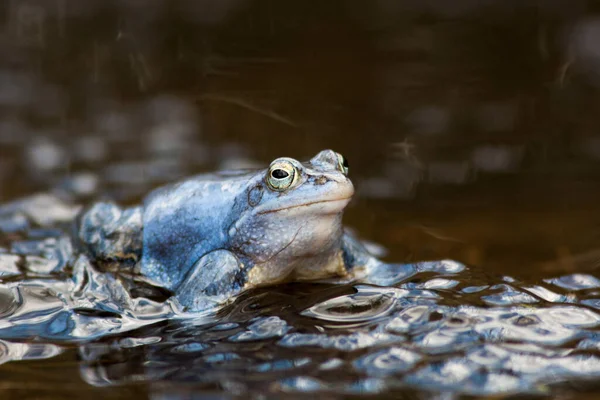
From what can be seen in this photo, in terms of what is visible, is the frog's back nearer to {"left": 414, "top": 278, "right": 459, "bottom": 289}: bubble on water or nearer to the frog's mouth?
the frog's mouth

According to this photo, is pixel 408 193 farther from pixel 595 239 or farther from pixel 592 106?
pixel 592 106

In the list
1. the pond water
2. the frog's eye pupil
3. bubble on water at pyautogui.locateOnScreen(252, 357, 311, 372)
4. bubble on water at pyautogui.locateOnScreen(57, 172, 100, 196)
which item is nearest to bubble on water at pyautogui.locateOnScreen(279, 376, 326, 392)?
the pond water

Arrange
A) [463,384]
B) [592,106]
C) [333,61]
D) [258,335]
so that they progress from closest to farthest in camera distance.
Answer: [463,384] → [258,335] → [592,106] → [333,61]

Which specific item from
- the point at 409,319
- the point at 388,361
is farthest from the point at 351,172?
the point at 388,361

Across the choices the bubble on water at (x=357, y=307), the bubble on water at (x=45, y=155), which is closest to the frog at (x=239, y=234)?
the bubble on water at (x=357, y=307)

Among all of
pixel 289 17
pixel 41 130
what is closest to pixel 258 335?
pixel 41 130

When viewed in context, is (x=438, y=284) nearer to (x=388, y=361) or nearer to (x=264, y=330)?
(x=388, y=361)
